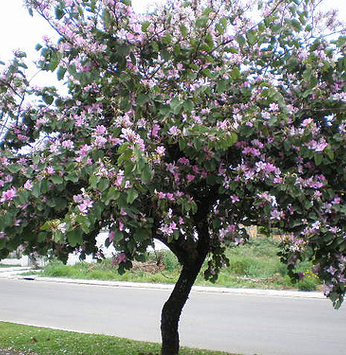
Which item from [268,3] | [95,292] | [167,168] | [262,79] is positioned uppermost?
[268,3]

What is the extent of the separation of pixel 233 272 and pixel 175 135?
15084 mm

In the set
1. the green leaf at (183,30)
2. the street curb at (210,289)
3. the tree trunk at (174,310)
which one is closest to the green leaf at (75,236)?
the green leaf at (183,30)

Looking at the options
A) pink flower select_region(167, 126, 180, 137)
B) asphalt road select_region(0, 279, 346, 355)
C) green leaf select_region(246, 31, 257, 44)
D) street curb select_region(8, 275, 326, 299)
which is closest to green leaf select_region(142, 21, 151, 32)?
pink flower select_region(167, 126, 180, 137)

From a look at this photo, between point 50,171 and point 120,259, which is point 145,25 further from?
point 120,259

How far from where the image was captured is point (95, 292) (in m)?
15.1

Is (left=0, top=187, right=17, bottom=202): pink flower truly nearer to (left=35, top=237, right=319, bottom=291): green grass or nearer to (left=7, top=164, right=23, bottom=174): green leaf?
(left=7, top=164, right=23, bottom=174): green leaf

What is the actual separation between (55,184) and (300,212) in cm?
174

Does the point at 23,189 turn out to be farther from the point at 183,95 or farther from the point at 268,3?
the point at 268,3

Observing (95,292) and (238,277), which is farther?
(238,277)

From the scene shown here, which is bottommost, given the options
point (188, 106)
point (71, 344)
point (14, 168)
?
point (71, 344)

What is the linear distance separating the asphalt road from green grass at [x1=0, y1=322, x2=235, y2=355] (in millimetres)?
1062

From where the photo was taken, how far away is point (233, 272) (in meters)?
17.6

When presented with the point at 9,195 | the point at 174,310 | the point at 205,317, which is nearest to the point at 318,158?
the point at 9,195

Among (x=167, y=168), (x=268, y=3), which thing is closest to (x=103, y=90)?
(x=167, y=168)
